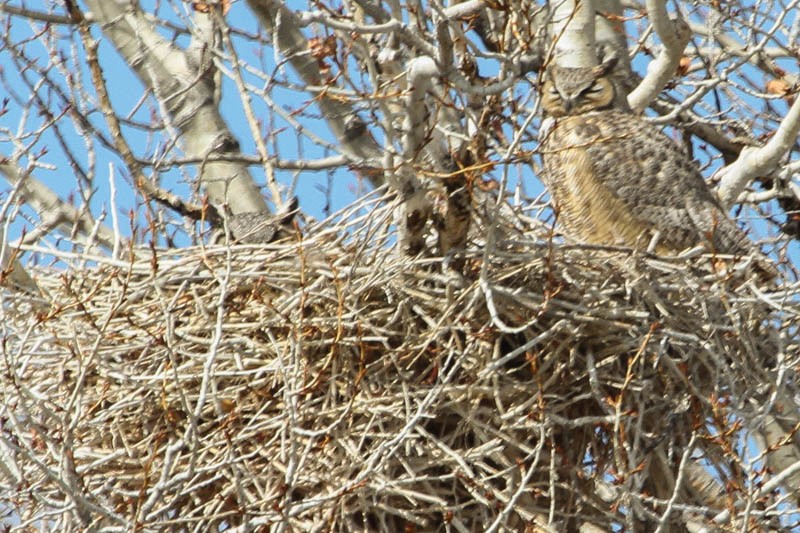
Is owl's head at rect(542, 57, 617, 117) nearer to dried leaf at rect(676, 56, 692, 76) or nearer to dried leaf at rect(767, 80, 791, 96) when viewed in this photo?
dried leaf at rect(676, 56, 692, 76)

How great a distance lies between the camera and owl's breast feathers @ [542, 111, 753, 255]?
513 centimetres

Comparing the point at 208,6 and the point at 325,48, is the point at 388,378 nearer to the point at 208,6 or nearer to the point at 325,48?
the point at 325,48

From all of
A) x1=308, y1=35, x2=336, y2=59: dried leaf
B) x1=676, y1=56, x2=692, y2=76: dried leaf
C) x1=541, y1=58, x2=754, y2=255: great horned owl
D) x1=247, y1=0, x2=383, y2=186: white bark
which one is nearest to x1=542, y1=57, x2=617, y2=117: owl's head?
x1=541, y1=58, x2=754, y2=255: great horned owl

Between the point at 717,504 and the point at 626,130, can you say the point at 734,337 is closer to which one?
the point at 717,504

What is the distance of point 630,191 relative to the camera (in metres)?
5.21

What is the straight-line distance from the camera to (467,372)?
13.4ft

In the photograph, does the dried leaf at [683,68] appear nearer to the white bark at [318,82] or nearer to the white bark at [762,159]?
the white bark at [762,159]

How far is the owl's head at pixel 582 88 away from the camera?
542cm

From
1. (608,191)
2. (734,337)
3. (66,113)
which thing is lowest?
(734,337)

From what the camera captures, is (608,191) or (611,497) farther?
(608,191)

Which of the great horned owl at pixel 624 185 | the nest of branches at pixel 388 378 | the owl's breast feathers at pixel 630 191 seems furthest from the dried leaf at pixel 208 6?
the owl's breast feathers at pixel 630 191

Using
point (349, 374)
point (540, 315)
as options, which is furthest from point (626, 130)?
point (349, 374)

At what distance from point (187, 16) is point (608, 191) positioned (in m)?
1.86

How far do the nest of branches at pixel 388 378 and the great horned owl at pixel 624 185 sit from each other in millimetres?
801
